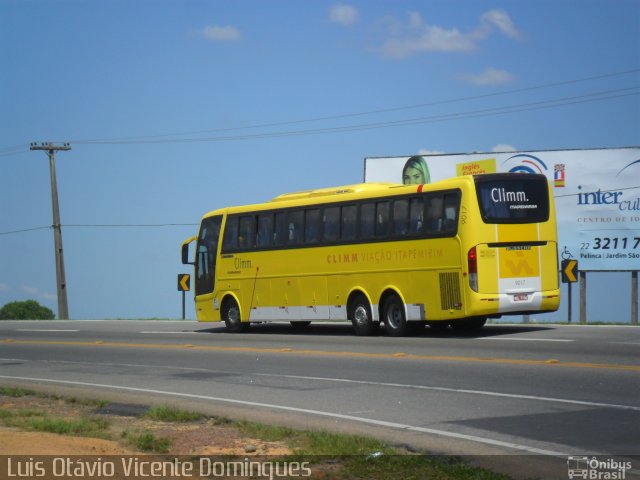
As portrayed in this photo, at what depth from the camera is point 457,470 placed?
884 centimetres

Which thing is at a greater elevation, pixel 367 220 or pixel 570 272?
pixel 367 220

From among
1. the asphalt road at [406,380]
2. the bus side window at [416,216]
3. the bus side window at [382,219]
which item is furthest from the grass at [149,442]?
the bus side window at [382,219]

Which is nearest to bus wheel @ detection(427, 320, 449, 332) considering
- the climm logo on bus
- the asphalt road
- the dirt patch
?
the asphalt road

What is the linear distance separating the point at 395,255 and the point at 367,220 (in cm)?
141

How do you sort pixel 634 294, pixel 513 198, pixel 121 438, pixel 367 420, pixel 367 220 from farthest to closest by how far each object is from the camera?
pixel 634 294 → pixel 367 220 → pixel 513 198 → pixel 367 420 → pixel 121 438

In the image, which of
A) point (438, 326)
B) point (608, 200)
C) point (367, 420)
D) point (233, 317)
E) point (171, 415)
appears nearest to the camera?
point (367, 420)

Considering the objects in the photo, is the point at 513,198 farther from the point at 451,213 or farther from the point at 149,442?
the point at 149,442

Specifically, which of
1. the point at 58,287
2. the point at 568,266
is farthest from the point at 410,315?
the point at 58,287

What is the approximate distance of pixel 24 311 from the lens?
65.8 metres

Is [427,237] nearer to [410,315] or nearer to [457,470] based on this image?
[410,315]

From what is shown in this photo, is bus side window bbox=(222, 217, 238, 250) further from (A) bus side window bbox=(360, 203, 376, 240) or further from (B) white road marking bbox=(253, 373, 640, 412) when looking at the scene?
(B) white road marking bbox=(253, 373, 640, 412)

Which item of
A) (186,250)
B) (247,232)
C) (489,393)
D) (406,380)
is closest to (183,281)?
(186,250)

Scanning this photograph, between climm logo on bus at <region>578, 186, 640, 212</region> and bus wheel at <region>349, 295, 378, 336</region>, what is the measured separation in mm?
19212

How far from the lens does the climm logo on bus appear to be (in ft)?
138
